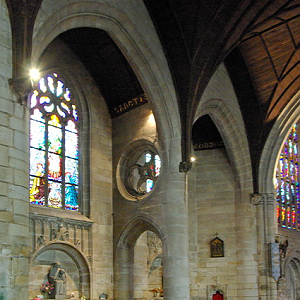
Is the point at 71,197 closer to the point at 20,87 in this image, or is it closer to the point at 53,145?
the point at 53,145

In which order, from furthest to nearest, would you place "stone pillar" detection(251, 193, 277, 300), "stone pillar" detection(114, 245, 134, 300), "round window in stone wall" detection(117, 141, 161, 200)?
"stone pillar" detection(251, 193, 277, 300) < "round window in stone wall" detection(117, 141, 161, 200) < "stone pillar" detection(114, 245, 134, 300)

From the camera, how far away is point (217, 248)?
795 inches

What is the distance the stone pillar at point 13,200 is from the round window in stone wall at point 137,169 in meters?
7.61

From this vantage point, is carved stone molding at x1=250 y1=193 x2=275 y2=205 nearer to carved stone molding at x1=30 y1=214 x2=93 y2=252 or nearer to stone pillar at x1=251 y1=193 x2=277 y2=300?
stone pillar at x1=251 y1=193 x2=277 y2=300

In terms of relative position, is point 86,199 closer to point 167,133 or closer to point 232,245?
point 167,133

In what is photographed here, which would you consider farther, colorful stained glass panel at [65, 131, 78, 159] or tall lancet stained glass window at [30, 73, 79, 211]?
colorful stained glass panel at [65, 131, 78, 159]

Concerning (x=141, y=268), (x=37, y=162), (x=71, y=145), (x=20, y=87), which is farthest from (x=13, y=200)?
(x=141, y=268)

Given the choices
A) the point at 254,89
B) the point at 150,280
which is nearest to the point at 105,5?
the point at 254,89

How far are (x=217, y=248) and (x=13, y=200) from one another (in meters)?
11.1

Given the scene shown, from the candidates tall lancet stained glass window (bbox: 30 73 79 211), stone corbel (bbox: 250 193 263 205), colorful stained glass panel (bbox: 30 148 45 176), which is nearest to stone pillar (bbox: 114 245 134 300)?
tall lancet stained glass window (bbox: 30 73 79 211)

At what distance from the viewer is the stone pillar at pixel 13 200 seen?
998 cm

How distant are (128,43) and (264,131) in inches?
255

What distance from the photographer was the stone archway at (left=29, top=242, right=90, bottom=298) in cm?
1569

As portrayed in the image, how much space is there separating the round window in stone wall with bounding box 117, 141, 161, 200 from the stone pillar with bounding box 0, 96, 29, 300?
761 cm
